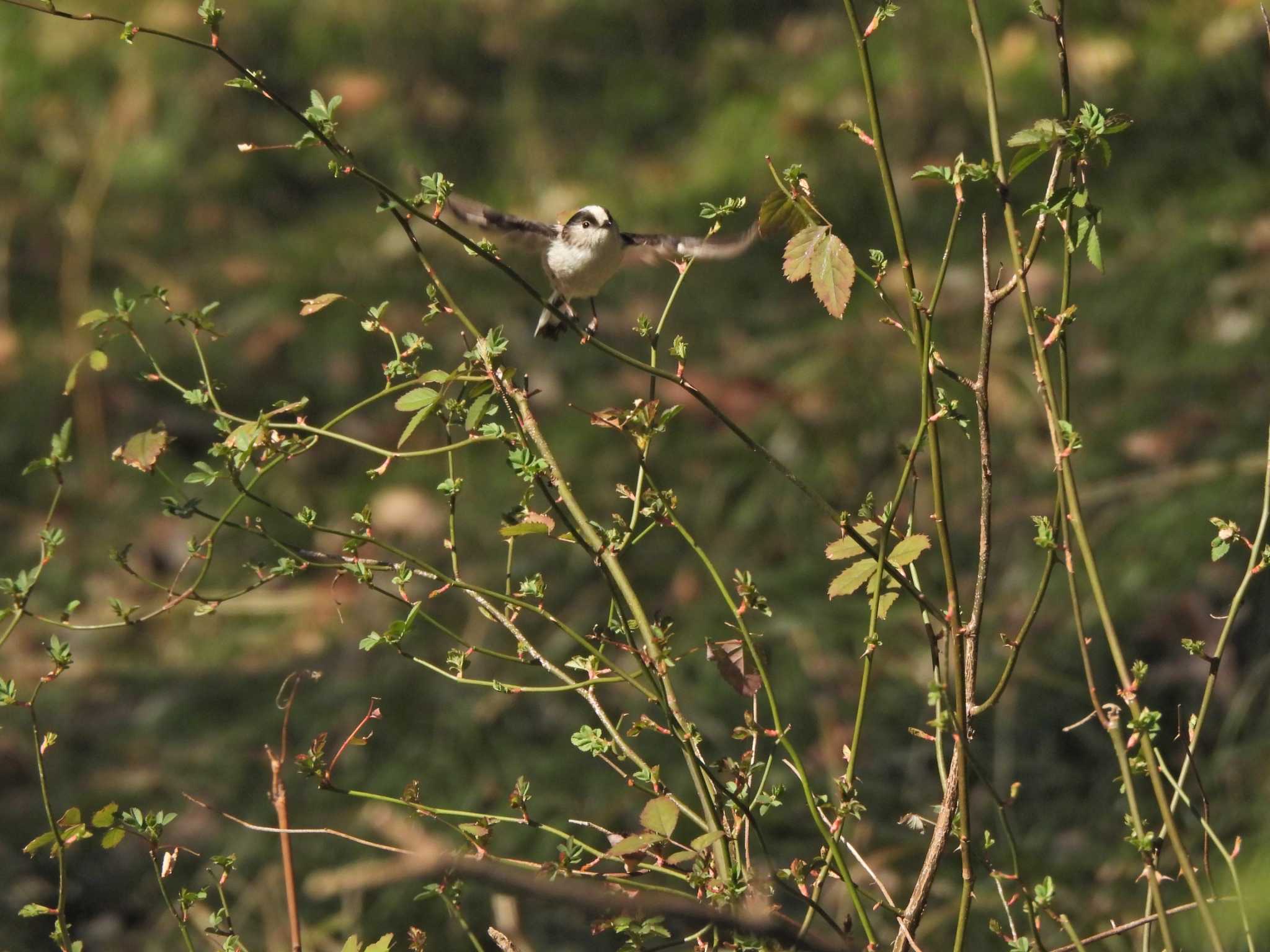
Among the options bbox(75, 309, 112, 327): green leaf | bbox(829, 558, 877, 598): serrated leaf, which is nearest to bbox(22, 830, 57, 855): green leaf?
bbox(75, 309, 112, 327): green leaf

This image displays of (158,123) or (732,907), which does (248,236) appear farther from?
(732,907)

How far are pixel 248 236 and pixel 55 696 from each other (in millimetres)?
1964

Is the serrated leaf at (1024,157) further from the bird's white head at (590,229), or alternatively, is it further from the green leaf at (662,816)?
the bird's white head at (590,229)

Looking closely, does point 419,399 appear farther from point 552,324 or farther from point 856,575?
point 552,324

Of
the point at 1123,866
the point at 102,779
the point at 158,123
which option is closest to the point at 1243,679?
the point at 1123,866

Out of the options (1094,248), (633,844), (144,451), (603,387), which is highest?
(1094,248)

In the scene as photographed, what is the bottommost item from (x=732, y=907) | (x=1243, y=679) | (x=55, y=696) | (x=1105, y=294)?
(x=55, y=696)

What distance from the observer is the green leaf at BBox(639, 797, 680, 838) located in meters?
1.17

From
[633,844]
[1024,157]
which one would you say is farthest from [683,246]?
[633,844]

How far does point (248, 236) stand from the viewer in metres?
4.96

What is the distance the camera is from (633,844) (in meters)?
1.18

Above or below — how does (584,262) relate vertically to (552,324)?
above

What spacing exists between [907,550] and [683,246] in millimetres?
617

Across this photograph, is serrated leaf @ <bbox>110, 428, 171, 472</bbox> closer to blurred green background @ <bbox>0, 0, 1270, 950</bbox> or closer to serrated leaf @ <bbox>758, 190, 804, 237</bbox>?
blurred green background @ <bbox>0, 0, 1270, 950</bbox>
